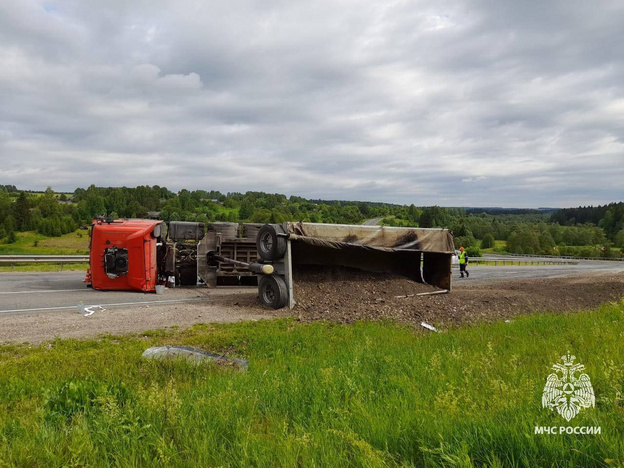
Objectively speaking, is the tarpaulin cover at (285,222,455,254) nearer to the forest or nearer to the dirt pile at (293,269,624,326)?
the dirt pile at (293,269,624,326)

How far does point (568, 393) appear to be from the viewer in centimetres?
308

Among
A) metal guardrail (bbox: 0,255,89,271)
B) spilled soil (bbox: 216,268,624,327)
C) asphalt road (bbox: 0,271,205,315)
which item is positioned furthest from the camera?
metal guardrail (bbox: 0,255,89,271)

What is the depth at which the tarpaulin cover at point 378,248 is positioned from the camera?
10297 millimetres

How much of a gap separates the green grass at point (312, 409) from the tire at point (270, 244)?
4.25m

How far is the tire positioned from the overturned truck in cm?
2

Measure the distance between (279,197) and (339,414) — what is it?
9327cm

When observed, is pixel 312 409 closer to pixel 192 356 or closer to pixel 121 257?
pixel 192 356

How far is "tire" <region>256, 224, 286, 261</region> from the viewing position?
994 centimetres

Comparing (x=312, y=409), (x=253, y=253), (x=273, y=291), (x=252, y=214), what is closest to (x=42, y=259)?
(x=253, y=253)

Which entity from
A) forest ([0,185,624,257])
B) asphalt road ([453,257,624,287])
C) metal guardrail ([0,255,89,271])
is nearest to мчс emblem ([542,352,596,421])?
asphalt road ([453,257,624,287])

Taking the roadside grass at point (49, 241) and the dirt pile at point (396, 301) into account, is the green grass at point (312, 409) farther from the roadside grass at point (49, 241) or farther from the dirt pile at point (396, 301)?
Answer: the roadside grass at point (49, 241)

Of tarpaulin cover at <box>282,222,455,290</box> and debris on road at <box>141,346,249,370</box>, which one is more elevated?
tarpaulin cover at <box>282,222,455,290</box>

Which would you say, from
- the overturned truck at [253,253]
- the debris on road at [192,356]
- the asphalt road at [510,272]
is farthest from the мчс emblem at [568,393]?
the asphalt road at [510,272]

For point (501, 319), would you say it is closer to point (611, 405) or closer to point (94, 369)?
point (611, 405)
